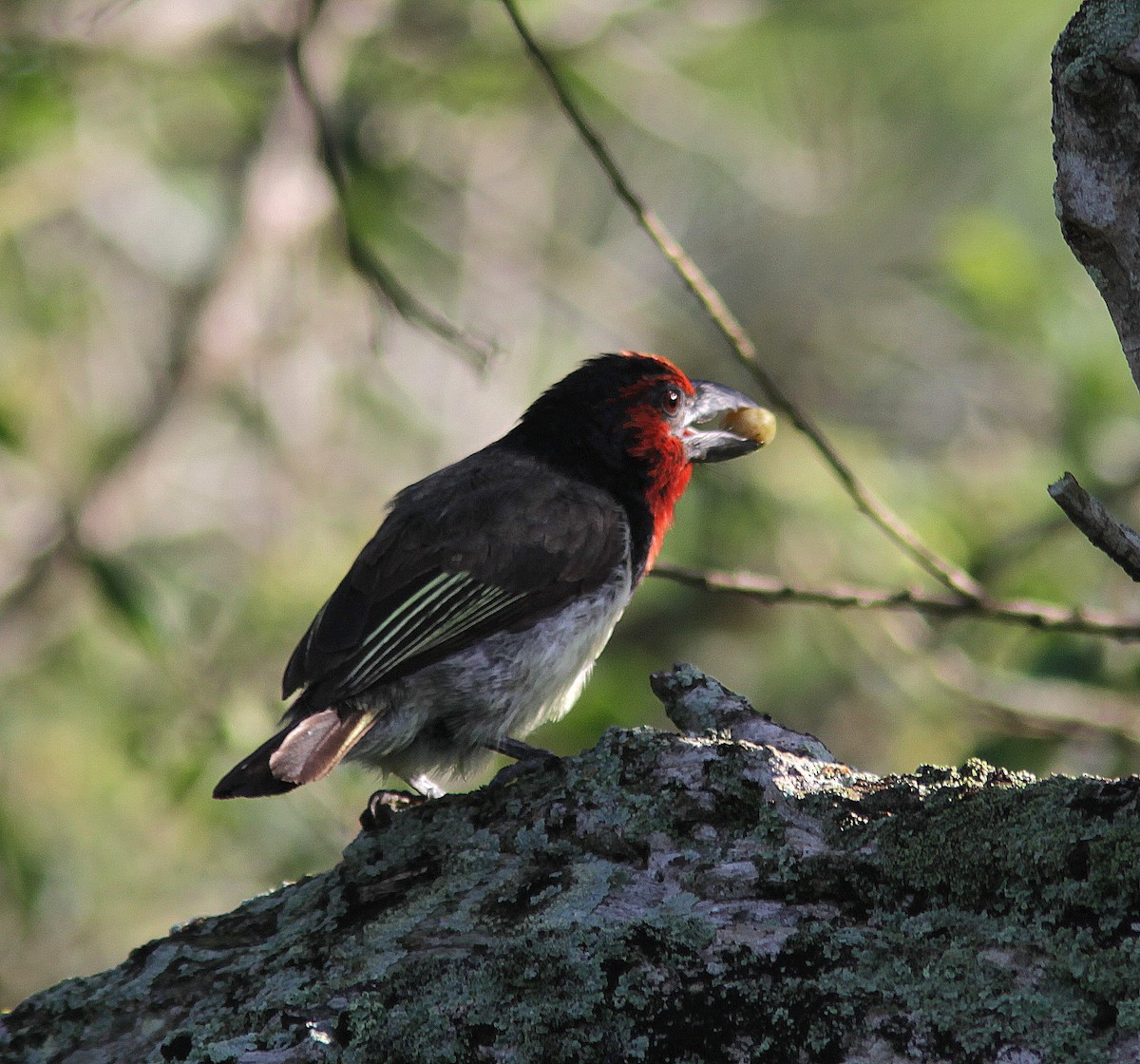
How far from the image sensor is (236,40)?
18.3 feet

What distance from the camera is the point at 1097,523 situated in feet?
6.35

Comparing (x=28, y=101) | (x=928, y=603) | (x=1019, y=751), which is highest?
(x=28, y=101)

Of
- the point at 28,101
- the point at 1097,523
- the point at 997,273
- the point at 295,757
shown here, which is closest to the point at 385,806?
the point at 295,757

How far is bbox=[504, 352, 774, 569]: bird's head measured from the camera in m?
4.30

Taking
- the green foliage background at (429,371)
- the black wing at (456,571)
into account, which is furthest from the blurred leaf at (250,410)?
the black wing at (456,571)

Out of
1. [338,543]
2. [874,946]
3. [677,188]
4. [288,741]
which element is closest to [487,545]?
[288,741]

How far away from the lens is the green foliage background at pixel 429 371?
4625 mm

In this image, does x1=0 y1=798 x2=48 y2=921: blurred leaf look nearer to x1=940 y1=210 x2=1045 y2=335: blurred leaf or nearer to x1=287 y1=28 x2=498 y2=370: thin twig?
x1=287 y1=28 x2=498 y2=370: thin twig

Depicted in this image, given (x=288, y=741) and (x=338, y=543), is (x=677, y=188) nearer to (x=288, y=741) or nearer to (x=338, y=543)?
(x=338, y=543)

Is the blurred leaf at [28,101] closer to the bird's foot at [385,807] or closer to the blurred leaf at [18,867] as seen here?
the blurred leaf at [18,867]

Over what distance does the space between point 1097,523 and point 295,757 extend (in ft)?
5.71

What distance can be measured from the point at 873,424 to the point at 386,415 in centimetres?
249

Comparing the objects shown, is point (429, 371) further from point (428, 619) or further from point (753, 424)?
point (428, 619)

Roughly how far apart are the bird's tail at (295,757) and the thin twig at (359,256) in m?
0.97
